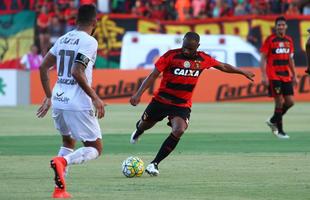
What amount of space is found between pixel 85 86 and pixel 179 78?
321cm

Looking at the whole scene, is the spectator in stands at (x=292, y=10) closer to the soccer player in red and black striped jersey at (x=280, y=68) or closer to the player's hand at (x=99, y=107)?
the soccer player in red and black striped jersey at (x=280, y=68)

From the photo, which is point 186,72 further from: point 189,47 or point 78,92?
point 78,92

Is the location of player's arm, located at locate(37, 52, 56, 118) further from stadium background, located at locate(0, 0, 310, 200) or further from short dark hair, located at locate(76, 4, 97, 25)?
stadium background, located at locate(0, 0, 310, 200)

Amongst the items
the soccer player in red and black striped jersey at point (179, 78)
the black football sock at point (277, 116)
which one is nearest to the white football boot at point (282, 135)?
the black football sock at point (277, 116)

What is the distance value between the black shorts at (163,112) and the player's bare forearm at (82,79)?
3040 millimetres

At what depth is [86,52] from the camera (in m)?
11.6

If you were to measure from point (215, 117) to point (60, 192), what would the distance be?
16582 millimetres

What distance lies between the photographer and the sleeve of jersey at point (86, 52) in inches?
453

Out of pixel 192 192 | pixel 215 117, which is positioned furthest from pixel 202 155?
pixel 215 117

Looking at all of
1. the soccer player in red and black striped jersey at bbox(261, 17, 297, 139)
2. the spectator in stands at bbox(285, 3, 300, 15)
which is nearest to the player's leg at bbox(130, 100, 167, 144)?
the soccer player in red and black striped jersey at bbox(261, 17, 297, 139)

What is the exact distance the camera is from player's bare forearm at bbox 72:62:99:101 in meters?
11.3

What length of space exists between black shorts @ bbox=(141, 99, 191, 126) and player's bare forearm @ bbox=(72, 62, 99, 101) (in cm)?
304

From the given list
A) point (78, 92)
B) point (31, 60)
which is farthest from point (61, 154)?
point (31, 60)

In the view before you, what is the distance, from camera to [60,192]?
37.3 ft
